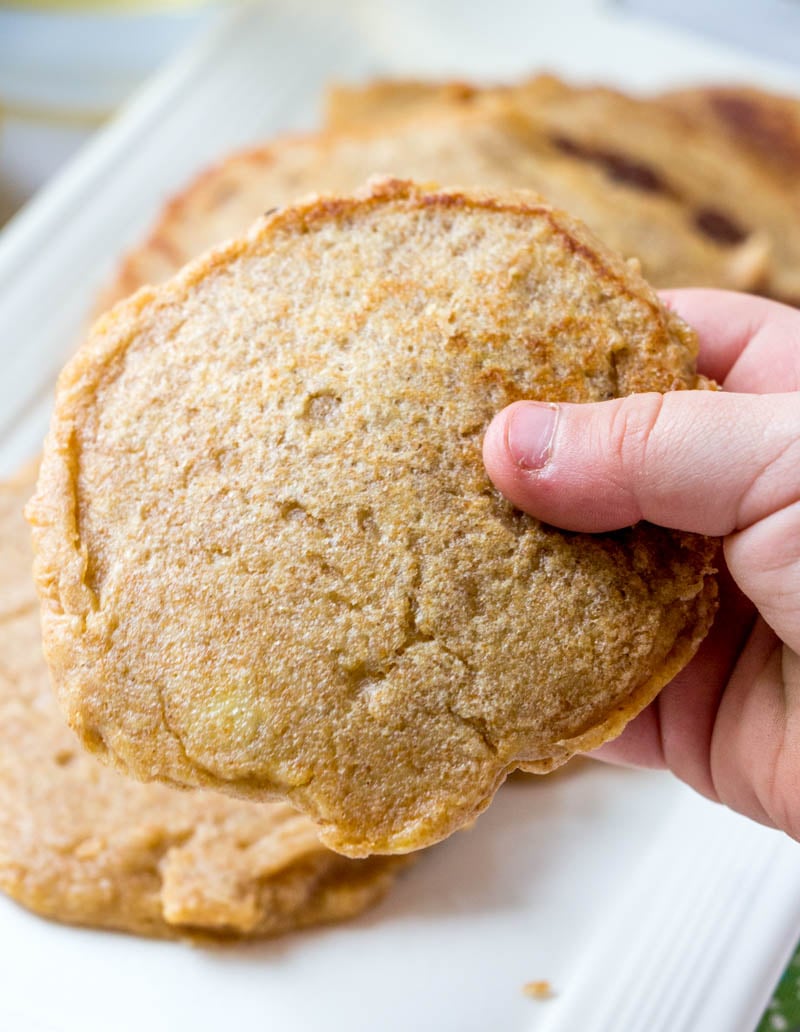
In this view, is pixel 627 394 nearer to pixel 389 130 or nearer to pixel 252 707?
pixel 252 707

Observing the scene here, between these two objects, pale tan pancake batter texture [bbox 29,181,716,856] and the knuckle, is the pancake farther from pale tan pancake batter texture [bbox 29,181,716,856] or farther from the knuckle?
the knuckle

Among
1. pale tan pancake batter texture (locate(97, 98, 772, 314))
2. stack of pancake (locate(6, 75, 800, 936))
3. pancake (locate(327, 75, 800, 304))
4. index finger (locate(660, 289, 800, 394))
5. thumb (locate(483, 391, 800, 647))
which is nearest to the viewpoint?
thumb (locate(483, 391, 800, 647))

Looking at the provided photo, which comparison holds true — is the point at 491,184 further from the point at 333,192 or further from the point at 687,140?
the point at 333,192

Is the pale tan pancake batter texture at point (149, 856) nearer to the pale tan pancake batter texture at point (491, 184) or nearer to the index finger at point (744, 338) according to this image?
the index finger at point (744, 338)

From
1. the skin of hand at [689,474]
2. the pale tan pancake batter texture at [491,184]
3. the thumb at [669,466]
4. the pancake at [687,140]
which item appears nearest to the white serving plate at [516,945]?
the skin of hand at [689,474]

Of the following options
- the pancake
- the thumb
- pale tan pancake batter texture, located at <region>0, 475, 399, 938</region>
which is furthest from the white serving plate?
the pancake
